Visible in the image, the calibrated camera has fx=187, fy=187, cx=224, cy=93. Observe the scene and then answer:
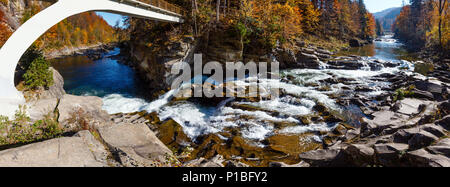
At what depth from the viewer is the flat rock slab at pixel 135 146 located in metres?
4.56

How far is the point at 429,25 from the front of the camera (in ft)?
146

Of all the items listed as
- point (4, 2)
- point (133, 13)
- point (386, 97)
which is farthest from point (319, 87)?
point (4, 2)

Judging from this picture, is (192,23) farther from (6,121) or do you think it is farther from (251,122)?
(6,121)

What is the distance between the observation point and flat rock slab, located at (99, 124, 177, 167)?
456 centimetres

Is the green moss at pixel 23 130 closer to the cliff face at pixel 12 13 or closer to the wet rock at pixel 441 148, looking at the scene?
the wet rock at pixel 441 148

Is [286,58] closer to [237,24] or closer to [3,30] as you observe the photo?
[237,24]

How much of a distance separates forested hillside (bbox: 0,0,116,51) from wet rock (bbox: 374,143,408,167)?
23.7 metres

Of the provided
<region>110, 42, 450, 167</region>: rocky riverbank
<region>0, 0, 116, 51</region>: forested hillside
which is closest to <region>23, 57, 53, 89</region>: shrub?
<region>110, 42, 450, 167</region>: rocky riverbank

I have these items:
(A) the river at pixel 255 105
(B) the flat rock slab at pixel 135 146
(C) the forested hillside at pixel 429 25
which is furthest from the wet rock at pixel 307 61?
(B) the flat rock slab at pixel 135 146

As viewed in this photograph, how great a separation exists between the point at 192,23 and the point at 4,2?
2524cm

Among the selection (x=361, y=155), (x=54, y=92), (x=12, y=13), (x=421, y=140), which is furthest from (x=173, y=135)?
(x=12, y=13)

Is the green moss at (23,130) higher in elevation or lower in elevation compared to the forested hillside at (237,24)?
lower

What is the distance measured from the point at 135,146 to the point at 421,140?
23.9 ft

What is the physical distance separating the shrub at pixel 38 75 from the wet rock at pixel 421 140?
14170 millimetres
